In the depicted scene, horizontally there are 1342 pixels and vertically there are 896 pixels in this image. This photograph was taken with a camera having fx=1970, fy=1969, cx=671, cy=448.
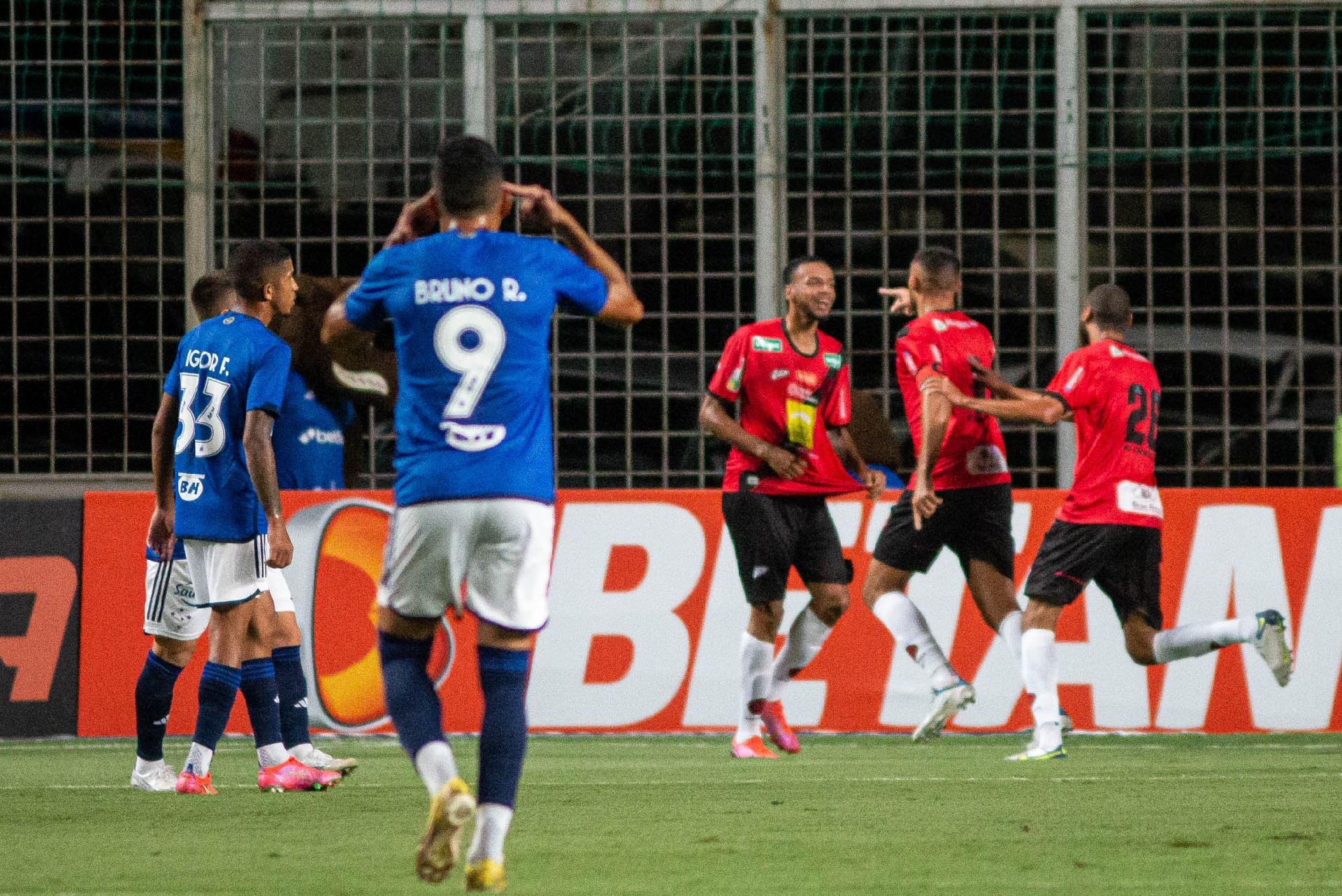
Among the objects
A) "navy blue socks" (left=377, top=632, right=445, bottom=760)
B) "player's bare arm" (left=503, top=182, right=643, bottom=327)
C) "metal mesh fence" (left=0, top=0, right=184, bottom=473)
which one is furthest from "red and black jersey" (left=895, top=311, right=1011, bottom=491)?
"metal mesh fence" (left=0, top=0, right=184, bottom=473)

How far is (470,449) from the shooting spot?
15.0 ft

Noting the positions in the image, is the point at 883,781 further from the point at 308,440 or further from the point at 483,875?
the point at 308,440

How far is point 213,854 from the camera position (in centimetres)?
517

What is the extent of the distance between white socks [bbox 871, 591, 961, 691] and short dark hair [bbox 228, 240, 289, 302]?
10.5 ft

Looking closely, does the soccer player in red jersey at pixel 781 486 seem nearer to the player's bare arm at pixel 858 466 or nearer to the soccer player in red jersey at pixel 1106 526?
the player's bare arm at pixel 858 466

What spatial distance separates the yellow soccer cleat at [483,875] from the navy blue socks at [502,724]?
0.48 feet

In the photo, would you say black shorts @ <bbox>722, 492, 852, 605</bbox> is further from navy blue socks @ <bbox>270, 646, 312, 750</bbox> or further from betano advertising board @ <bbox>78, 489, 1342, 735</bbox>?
navy blue socks @ <bbox>270, 646, 312, 750</bbox>

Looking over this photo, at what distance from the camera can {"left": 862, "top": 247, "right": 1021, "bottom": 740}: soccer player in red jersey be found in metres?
8.45

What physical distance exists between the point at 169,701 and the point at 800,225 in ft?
21.1

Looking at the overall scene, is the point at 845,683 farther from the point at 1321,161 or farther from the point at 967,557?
the point at 1321,161

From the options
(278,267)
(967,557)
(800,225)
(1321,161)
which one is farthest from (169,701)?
(1321,161)

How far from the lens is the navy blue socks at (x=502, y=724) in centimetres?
446

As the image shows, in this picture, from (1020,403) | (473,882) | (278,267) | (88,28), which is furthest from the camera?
(88,28)

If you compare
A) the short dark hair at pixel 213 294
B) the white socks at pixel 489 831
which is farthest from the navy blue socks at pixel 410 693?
the short dark hair at pixel 213 294
